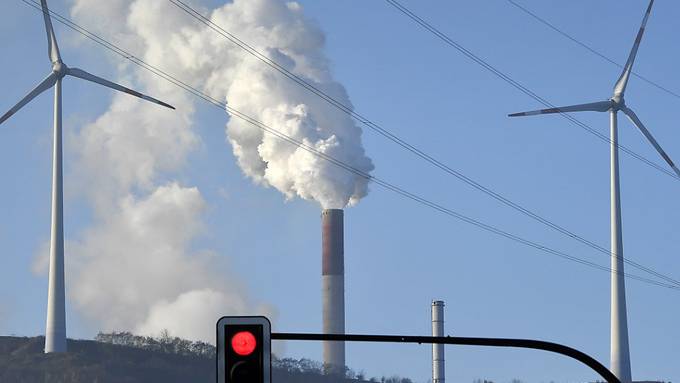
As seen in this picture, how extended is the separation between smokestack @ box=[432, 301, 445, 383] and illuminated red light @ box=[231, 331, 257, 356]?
4094 inches

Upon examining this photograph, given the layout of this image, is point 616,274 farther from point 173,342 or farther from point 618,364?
point 173,342

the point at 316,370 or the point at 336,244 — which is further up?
the point at 336,244

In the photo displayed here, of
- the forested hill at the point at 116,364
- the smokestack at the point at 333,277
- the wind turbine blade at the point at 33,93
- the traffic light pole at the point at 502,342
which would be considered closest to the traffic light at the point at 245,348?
the traffic light pole at the point at 502,342

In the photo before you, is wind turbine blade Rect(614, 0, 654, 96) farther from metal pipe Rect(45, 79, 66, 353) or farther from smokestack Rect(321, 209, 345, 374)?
metal pipe Rect(45, 79, 66, 353)

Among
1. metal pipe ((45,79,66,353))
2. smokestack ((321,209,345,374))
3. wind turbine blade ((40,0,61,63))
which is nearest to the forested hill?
smokestack ((321,209,345,374))

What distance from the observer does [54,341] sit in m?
126

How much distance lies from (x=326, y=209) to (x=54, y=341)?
3997 cm

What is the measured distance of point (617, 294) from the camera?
4528 inches

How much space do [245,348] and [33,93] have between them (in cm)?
9337

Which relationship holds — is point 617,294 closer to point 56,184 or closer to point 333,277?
point 333,277

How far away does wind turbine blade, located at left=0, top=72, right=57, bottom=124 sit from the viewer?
10601 centimetres

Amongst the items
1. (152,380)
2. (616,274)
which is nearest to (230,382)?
(616,274)

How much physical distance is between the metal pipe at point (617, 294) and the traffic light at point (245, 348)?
309 ft

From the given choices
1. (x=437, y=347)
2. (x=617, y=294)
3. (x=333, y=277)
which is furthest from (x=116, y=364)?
(x=617, y=294)
